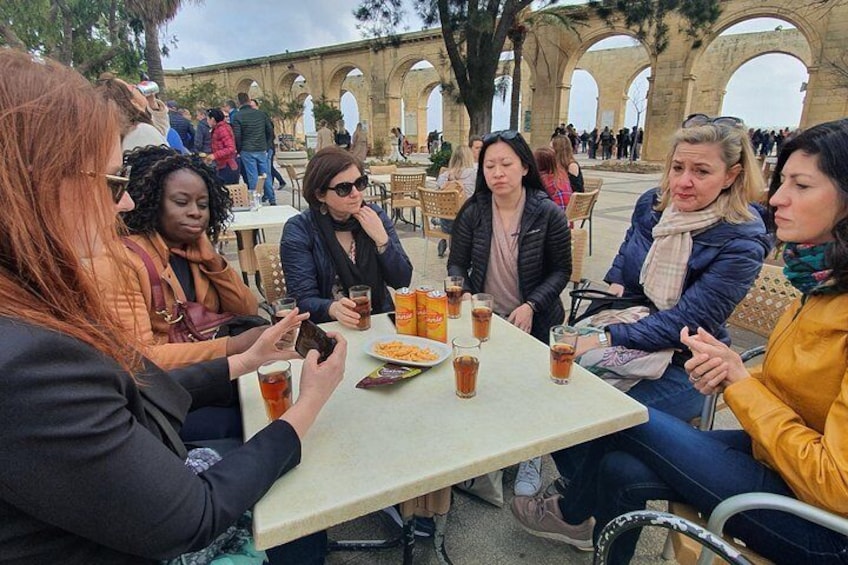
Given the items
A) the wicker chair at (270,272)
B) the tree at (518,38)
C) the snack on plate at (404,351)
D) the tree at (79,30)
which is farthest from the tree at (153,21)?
the snack on plate at (404,351)

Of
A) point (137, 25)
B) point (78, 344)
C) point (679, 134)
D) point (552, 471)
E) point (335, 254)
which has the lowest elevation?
point (552, 471)

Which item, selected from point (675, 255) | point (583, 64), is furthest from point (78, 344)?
point (583, 64)

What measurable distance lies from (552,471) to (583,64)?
34027mm

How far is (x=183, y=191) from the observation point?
2080mm

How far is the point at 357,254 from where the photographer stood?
2463 millimetres

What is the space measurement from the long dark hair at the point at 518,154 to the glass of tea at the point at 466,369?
4.60ft

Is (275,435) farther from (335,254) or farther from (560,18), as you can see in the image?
(560,18)

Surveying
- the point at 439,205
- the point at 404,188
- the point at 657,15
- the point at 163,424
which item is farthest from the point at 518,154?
the point at 657,15

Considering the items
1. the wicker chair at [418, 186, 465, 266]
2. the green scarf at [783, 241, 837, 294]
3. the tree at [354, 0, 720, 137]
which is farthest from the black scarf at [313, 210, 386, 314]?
the tree at [354, 0, 720, 137]

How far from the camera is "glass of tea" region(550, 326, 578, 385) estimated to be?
143cm

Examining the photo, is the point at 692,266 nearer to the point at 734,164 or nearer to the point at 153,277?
the point at 734,164

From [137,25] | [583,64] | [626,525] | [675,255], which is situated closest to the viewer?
[626,525]

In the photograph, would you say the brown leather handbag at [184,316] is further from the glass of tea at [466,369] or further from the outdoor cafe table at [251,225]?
the outdoor cafe table at [251,225]

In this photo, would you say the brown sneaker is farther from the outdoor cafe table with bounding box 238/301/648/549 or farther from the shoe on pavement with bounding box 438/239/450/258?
the shoe on pavement with bounding box 438/239/450/258
